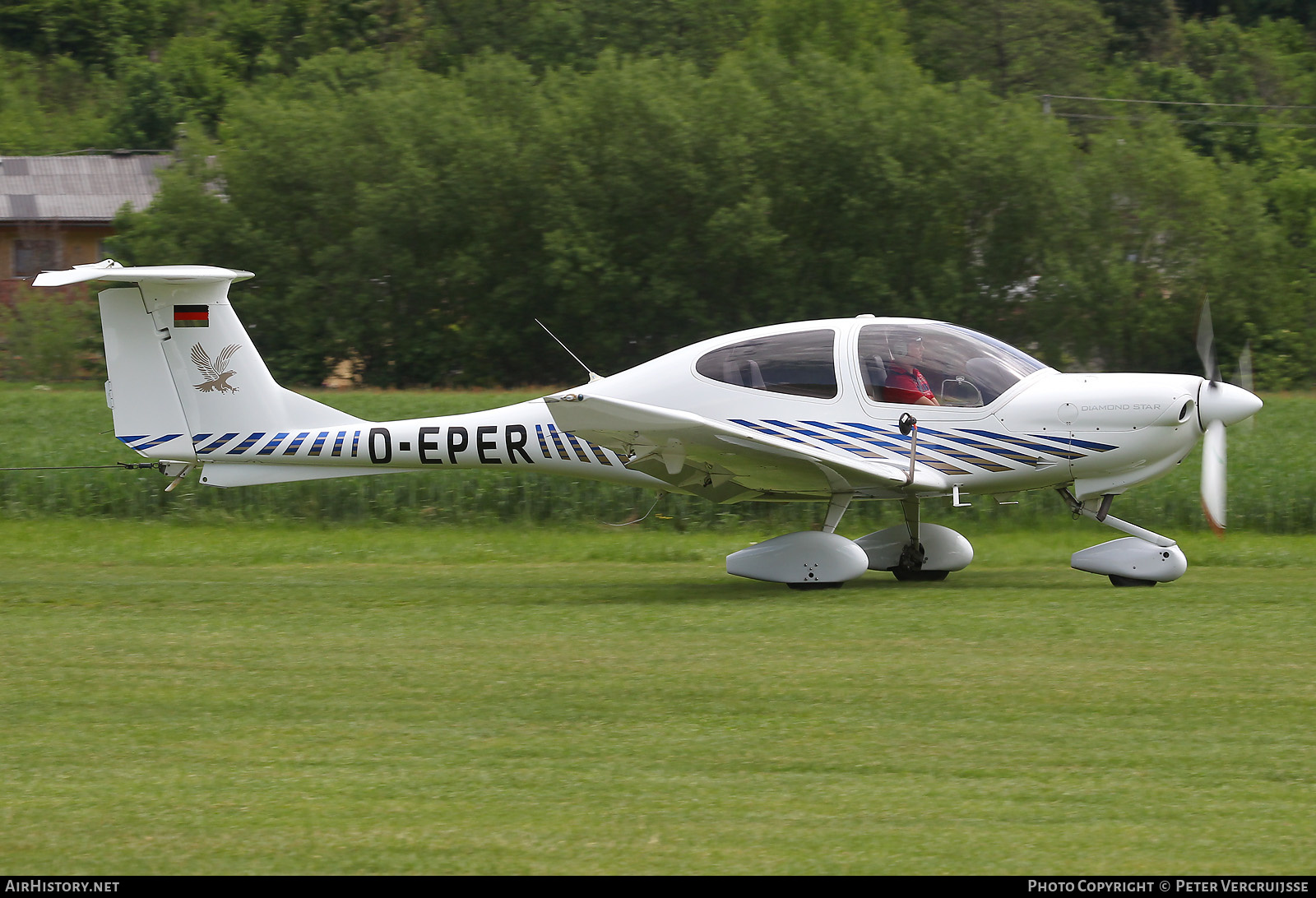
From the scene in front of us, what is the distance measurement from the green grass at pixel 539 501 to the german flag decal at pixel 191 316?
448 centimetres

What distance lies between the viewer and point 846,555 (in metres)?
10.2

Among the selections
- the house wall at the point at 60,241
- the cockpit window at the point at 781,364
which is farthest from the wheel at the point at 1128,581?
the house wall at the point at 60,241

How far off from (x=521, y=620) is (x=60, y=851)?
15.9ft

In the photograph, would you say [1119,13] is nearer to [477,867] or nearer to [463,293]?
[463,293]

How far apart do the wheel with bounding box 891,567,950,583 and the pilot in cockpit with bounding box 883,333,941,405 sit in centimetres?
161

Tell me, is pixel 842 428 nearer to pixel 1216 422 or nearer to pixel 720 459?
pixel 720 459

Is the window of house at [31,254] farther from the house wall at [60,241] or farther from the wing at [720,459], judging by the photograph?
the wing at [720,459]

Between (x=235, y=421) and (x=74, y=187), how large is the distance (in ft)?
114

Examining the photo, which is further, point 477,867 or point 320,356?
point 320,356

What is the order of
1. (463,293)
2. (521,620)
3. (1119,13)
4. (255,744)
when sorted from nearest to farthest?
1. (255,744)
2. (521,620)
3. (463,293)
4. (1119,13)

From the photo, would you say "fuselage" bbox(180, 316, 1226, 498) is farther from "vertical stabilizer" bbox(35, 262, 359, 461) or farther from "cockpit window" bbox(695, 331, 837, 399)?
"vertical stabilizer" bbox(35, 262, 359, 461)

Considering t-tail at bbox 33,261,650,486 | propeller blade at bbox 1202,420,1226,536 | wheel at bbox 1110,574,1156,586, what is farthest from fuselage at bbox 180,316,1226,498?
t-tail at bbox 33,261,650,486

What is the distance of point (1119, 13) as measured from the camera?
52.5m
